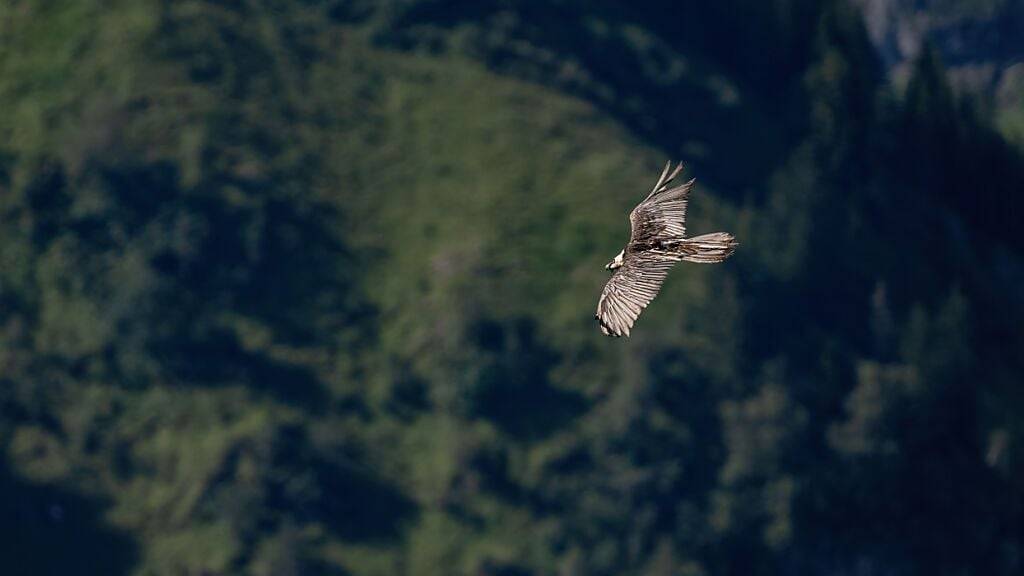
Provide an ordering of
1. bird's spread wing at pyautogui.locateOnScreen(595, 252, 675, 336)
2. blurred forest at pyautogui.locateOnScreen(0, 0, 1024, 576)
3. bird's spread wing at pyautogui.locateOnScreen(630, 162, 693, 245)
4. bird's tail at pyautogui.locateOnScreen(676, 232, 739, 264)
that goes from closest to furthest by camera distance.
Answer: bird's tail at pyautogui.locateOnScreen(676, 232, 739, 264) < bird's spread wing at pyautogui.locateOnScreen(595, 252, 675, 336) < bird's spread wing at pyautogui.locateOnScreen(630, 162, 693, 245) < blurred forest at pyautogui.locateOnScreen(0, 0, 1024, 576)

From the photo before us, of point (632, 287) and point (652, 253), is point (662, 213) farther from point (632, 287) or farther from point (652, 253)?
point (632, 287)

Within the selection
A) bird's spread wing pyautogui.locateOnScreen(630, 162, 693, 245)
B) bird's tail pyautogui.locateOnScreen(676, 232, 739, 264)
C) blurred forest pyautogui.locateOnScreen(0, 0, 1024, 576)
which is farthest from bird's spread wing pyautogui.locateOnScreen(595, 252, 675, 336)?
blurred forest pyautogui.locateOnScreen(0, 0, 1024, 576)

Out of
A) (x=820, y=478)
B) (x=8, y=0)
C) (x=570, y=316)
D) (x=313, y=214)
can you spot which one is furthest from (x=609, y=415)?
(x=8, y=0)

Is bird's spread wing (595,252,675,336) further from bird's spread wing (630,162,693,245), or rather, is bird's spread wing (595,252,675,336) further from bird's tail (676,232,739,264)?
bird's spread wing (630,162,693,245)

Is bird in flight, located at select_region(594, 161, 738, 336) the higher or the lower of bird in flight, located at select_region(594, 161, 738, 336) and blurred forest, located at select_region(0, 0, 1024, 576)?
the lower

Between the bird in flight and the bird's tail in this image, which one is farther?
the bird in flight

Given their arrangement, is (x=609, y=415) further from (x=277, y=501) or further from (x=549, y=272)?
(x=277, y=501)
